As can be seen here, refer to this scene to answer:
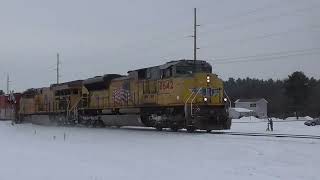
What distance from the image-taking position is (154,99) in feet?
87.5

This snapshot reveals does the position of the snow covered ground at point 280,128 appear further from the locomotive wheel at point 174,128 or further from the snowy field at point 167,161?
the snowy field at point 167,161

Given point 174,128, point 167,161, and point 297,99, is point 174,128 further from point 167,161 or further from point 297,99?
point 297,99

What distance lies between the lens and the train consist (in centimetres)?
2406

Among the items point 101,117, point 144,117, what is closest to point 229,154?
point 144,117

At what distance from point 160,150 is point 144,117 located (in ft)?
36.9

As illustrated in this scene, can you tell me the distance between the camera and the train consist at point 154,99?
24.1 meters

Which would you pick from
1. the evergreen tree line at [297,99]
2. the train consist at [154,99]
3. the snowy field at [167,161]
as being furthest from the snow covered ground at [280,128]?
the evergreen tree line at [297,99]

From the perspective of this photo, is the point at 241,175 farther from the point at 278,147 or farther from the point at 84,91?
the point at 84,91

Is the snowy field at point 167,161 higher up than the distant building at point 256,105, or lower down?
lower down

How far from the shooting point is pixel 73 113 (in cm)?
3631

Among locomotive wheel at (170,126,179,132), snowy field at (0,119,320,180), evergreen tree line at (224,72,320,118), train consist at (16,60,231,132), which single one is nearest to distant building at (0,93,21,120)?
train consist at (16,60,231,132)

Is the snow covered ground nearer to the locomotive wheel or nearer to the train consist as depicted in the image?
the train consist

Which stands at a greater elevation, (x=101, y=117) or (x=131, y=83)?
(x=131, y=83)

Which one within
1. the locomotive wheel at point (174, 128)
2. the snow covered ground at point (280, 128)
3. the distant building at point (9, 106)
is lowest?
the snow covered ground at point (280, 128)
